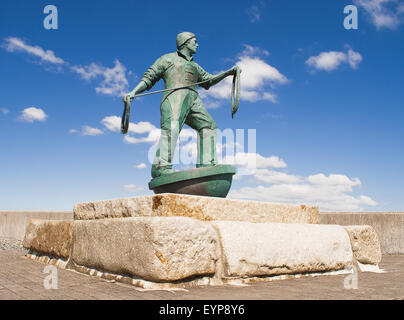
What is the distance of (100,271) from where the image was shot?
366 centimetres

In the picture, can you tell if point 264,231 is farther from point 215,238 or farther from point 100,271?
point 100,271

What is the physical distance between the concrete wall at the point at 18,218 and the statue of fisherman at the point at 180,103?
534cm

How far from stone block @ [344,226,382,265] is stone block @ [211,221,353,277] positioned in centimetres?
18

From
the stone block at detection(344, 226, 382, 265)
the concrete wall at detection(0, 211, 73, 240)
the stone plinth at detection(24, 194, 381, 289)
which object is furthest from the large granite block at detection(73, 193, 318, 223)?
the concrete wall at detection(0, 211, 73, 240)

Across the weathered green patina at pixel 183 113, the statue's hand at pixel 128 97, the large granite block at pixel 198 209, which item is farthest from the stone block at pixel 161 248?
the statue's hand at pixel 128 97

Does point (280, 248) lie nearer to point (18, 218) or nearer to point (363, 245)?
point (363, 245)

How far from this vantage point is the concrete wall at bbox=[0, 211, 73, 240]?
9.28 meters

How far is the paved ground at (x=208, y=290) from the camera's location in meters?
2.60

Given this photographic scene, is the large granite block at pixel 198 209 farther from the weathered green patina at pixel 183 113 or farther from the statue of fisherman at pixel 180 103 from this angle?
the statue of fisherman at pixel 180 103

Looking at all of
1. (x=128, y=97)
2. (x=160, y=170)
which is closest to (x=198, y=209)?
(x=160, y=170)

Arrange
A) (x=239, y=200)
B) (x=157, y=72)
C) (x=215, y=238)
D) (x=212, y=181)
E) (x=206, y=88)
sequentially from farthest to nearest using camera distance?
(x=206, y=88), (x=157, y=72), (x=212, y=181), (x=239, y=200), (x=215, y=238)

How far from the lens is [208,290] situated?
9.36 ft
